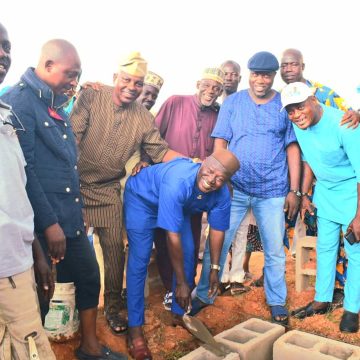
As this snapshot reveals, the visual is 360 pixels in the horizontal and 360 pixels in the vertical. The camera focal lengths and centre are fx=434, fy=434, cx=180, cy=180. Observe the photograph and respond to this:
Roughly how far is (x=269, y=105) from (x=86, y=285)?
6.79 ft

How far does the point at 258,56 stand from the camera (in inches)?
142

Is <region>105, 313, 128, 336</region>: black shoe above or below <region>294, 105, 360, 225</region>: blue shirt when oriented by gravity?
below

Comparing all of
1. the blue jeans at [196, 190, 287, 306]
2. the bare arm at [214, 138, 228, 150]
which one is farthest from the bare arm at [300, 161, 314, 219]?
the bare arm at [214, 138, 228, 150]

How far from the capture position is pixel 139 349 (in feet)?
10.4

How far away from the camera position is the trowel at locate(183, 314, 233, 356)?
2.96m

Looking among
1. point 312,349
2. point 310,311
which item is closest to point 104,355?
point 312,349

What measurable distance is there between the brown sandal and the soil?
117 millimetres

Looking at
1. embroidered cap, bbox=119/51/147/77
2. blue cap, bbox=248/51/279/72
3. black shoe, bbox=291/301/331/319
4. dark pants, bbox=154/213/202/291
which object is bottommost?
black shoe, bbox=291/301/331/319

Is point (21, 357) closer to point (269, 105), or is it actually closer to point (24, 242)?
point (24, 242)

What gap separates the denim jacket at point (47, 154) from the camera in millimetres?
2248

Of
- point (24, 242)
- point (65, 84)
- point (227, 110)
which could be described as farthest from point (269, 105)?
point (24, 242)

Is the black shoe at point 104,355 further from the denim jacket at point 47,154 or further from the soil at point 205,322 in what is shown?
the denim jacket at point 47,154

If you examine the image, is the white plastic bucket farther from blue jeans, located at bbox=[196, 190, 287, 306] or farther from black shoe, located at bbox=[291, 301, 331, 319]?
black shoe, located at bbox=[291, 301, 331, 319]

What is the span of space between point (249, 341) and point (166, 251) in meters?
1.20
